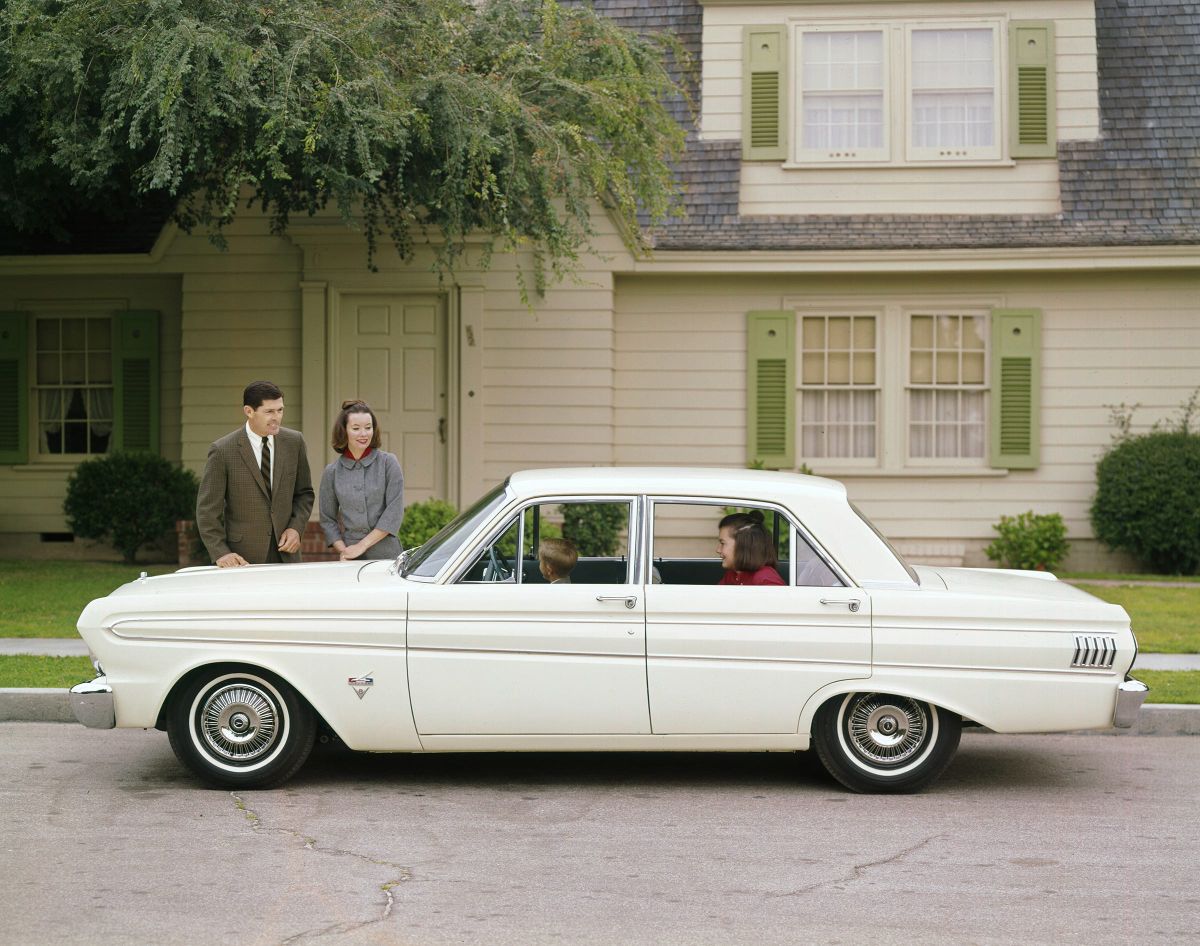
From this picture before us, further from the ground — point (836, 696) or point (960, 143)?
point (960, 143)

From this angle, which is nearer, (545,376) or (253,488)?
(253,488)

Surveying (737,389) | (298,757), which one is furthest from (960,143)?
(298,757)

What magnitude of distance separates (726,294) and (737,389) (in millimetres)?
1036

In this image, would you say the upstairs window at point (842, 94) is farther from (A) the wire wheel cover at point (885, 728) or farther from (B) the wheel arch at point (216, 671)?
(B) the wheel arch at point (216, 671)

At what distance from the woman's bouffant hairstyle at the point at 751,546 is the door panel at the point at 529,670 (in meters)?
0.65

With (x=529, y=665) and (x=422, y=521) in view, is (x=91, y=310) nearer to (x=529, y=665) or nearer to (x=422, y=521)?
(x=422, y=521)

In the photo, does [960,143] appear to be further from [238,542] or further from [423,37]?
[238,542]

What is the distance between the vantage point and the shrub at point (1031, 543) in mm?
15391

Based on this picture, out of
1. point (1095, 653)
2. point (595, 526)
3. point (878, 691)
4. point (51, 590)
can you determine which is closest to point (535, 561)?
point (878, 691)

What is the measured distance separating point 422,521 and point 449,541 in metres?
6.86

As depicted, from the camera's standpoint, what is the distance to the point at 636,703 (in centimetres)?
676

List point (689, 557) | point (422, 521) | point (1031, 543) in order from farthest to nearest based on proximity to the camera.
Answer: point (1031, 543) < point (422, 521) < point (689, 557)

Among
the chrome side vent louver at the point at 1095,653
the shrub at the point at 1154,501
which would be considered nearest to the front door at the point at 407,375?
the shrub at the point at 1154,501

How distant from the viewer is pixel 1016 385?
15742 millimetres
